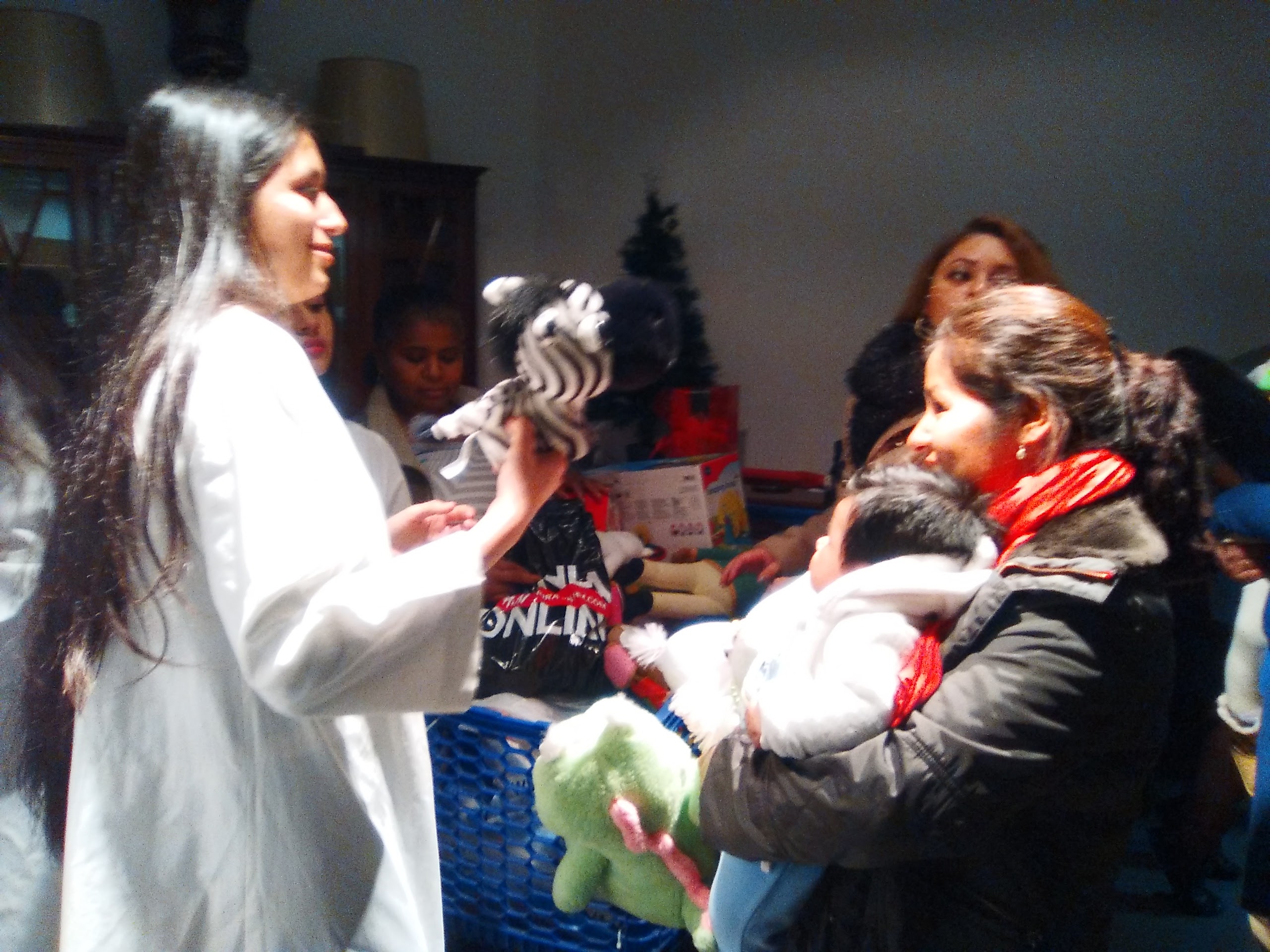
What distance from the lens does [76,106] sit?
2023mm

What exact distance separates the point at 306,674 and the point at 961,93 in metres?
2.18

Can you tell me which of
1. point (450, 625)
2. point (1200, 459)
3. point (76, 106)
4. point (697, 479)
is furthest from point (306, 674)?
point (76, 106)

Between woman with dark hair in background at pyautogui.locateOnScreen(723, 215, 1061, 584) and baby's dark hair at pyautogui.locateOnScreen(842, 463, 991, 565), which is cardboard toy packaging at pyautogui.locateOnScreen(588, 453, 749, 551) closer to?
woman with dark hair in background at pyautogui.locateOnScreen(723, 215, 1061, 584)

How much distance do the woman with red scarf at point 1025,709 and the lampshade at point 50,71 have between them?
6.38 ft

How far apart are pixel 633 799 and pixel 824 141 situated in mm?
2076

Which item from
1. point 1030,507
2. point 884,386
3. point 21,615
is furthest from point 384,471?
point 1030,507

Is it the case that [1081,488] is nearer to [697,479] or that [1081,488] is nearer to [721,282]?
[697,479]

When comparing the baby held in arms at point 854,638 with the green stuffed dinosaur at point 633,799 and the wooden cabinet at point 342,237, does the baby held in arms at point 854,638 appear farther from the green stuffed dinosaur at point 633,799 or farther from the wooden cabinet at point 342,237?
the wooden cabinet at point 342,237

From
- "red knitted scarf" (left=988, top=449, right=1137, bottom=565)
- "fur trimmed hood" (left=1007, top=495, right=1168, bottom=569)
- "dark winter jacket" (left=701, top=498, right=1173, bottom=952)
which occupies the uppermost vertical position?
"red knitted scarf" (left=988, top=449, right=1137, bottom=565)

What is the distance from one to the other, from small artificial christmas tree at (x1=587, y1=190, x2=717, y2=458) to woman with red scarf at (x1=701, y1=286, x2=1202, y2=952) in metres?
1.64

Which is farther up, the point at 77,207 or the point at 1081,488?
the point at 77,207

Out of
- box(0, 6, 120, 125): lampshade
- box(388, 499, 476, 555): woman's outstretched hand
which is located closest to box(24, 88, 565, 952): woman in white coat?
box(388, 499, 476, 555): woman's outstretched hand

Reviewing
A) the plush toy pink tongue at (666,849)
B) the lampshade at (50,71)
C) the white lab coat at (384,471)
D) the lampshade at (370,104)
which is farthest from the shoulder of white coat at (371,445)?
the lampshade at (370,104)

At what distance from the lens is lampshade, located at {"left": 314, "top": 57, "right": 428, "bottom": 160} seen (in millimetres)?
2439
